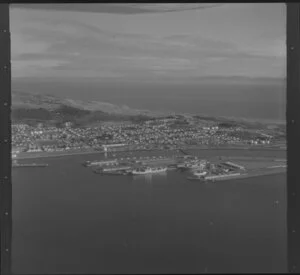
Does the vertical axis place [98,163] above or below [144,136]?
below

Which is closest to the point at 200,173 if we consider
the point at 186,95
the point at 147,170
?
the point at 147,170

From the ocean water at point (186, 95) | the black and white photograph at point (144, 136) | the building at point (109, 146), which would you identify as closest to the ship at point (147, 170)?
the black and white photograph at point (144, 136)

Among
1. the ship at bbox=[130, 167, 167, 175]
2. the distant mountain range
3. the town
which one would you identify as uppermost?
the distant mountain range

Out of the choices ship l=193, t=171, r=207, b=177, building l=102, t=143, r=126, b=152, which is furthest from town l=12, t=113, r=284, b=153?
ship l=193, t=171, r=207, b=177

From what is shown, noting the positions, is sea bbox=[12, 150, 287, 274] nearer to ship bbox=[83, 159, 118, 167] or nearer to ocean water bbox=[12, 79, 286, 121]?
ship bbox=[83, 159, 118, 167]

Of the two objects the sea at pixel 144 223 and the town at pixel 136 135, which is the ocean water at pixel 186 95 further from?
the sea at pixel 144 223

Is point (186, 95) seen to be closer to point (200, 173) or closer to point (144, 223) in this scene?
point (200, 173)

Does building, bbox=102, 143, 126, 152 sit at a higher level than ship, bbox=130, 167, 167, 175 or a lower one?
higher
